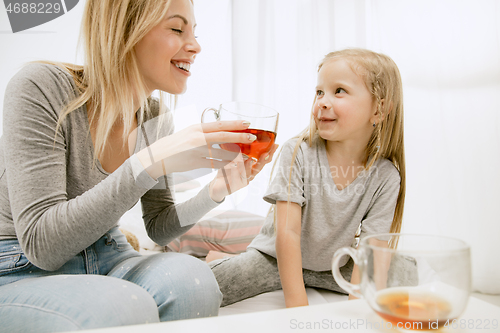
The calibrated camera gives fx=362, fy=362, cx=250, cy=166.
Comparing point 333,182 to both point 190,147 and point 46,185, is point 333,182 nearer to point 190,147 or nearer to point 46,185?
point 190,147

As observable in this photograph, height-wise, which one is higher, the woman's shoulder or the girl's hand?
the woman's shoulder

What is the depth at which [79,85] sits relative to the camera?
711mm

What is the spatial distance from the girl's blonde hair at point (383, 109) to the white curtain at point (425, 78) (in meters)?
0.11

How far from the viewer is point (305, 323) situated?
366 mm

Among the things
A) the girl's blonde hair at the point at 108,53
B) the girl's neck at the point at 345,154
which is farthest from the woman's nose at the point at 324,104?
the girl's blonde hair at the point at 108,53

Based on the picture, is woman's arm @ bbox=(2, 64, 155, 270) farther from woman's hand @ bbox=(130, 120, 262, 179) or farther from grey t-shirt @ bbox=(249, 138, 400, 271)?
grey t-shirt @ bbox=(249, 138, 400, 271)

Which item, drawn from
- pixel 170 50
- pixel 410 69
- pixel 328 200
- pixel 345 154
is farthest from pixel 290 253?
pixel 410 69

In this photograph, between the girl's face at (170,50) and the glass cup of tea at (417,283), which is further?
the girl's face at (170,50)

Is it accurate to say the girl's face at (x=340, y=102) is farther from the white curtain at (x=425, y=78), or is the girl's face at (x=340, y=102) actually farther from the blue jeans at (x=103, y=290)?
the blue jeans at (x=103, y=290)

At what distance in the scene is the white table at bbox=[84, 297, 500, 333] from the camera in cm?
35

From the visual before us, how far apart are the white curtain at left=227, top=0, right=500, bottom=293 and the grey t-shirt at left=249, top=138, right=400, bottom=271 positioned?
17cm

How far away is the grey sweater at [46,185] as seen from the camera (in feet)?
1.91

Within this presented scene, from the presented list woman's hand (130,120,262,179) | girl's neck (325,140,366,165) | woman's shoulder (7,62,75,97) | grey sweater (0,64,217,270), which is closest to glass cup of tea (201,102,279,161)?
woman's hand (130,120,262,179)

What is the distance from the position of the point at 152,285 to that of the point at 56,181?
0.24 m
